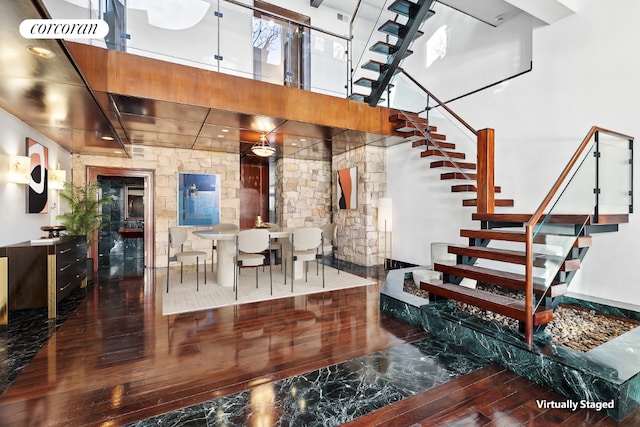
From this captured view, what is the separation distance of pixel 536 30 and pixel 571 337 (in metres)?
4.18

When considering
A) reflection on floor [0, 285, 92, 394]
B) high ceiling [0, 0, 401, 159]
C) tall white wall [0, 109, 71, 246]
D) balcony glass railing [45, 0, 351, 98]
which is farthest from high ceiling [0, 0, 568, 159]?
reflection on floor [0, 285, 92, 394]

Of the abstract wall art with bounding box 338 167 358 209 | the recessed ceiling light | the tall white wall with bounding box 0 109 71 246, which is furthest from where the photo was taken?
the abstract wall art with bounding box 338 167 358 209

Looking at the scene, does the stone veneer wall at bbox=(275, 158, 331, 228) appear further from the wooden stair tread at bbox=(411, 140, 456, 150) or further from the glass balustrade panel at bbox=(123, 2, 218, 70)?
the glass balustrade panel at bbox=(123, 2, 218, 70)

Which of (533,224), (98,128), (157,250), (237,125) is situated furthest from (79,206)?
(533,224)

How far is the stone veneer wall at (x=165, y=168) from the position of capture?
21.0ft

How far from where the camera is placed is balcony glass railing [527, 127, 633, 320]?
2.58 metres

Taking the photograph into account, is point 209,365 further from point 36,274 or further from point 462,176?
point 462,176

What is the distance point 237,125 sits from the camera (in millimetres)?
5137

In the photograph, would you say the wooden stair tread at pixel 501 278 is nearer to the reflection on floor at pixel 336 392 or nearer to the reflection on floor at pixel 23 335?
the reflection on floor at pixel 336 392

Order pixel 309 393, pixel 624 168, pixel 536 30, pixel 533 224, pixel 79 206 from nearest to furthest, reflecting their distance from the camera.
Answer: pixel 309 393, pixel 533 224, pixel 624 168, pixel 536 30, pixel 79 206

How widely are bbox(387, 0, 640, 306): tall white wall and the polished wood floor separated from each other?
8.25 feet

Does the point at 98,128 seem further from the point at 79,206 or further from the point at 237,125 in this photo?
the point at 237,125

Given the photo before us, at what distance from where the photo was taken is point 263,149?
567 cm

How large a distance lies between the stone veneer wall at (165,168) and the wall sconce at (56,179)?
1.04 m
